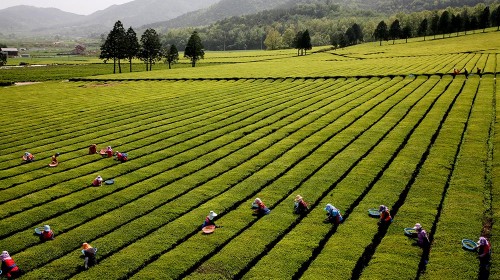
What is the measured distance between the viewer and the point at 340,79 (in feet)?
242

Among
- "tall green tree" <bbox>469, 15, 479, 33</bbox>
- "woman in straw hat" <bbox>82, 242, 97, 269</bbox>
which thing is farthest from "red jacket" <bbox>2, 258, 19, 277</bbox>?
"tall green tree" <bbox>469, 15, 479, 33</bbox>

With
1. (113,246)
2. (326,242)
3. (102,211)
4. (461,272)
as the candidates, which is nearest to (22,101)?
(102,211)

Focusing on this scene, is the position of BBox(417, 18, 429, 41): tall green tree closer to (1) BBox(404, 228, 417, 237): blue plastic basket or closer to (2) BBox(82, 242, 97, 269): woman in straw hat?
(1) BBox(404, 228, 417, 237): blue plastic basket

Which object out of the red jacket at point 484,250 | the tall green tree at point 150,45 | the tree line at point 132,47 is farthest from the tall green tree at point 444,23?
the red jacket at point 484,250

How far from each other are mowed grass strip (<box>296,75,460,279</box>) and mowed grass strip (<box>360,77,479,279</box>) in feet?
2.27

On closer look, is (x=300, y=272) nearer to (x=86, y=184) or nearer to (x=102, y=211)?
(x=102, y=211)

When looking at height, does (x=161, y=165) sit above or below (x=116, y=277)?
above

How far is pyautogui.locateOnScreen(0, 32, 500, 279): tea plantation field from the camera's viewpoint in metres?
18.9

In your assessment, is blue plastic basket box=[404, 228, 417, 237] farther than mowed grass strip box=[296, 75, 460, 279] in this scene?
Yes

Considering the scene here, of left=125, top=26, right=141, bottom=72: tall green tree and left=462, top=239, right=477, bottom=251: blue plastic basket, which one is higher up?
left=125, top=26, right=141, bottom=72: tall green tree

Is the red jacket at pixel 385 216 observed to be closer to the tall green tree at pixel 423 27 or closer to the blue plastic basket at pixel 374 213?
the blue plastic basket at pixel 374 213

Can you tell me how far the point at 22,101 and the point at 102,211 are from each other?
56773 millimetres

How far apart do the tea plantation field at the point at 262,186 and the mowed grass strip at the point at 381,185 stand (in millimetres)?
100

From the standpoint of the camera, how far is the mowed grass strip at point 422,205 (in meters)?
17.9
